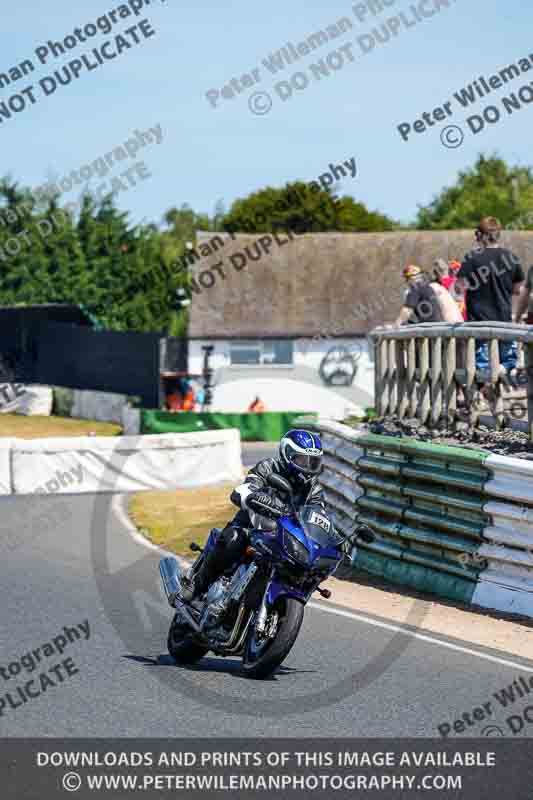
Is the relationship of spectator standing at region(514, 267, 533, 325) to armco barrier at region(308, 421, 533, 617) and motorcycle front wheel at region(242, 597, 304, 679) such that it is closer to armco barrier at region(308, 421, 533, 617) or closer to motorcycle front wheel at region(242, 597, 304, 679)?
armco barrier at region(308, 421, 533, 617)

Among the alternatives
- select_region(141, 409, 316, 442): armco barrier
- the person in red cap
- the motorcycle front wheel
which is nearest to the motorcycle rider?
the motorcycle front wheel

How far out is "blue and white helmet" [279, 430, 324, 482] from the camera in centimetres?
874

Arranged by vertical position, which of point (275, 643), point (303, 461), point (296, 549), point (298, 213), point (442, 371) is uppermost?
point (298, 213)

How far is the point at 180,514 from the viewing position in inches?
782

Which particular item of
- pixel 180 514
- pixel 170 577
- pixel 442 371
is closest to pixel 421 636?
pixel 170 577

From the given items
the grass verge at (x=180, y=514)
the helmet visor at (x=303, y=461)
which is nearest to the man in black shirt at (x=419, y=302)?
the grass verge at (x=180, y=514)

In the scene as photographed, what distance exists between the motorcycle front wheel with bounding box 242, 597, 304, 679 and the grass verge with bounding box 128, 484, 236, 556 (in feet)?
24.1

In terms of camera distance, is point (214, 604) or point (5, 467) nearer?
point (214, 604)

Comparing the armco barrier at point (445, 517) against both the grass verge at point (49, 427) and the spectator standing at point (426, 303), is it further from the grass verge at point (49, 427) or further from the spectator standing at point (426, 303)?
the grass verge at point (49, 427)

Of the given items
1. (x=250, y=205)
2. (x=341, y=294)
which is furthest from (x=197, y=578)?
(x=250, y=205)

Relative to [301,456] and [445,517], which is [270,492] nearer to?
[301,456]

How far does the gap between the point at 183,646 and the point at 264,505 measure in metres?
1.36
